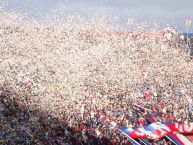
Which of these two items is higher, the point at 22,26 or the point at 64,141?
the point at 22,26

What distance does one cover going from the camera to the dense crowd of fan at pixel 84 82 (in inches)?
657

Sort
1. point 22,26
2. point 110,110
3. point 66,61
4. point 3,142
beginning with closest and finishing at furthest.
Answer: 1. point 3,142
2. point 110,110
3. point 66,61
4. point 22,26

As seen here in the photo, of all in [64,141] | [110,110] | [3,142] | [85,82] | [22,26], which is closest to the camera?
[3,142]

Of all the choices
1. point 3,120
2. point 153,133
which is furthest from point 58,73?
point 153,133

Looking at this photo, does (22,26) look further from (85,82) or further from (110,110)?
(110,110)

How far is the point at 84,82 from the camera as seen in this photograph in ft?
77.7

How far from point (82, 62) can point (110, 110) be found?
30.3 feet

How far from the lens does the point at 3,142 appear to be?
14828 millimetres

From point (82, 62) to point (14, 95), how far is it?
9382 mm

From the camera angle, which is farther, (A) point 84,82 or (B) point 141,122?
(A) point 84,82

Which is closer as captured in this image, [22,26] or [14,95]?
[14,95]

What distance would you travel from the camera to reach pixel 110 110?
19.4 m

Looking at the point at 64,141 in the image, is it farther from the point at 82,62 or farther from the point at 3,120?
Answer: the point at 82,62

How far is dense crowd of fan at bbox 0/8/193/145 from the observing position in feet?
54.7
